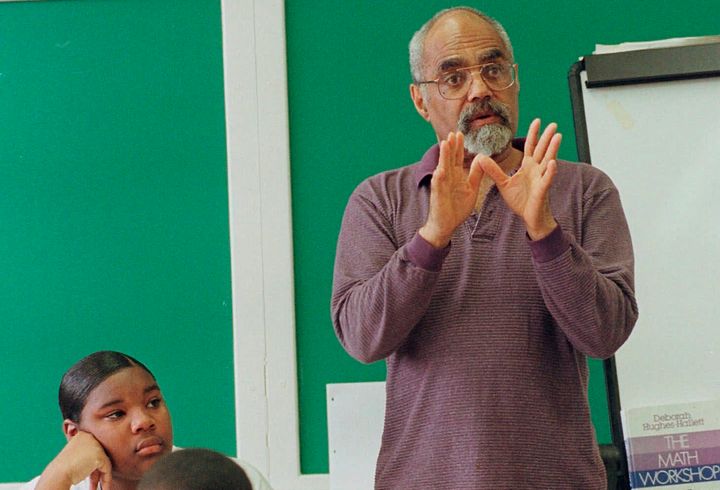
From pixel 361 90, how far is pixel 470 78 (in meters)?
1.11

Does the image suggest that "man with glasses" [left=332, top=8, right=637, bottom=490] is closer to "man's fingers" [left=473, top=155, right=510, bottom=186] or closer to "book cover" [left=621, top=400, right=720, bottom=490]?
"man's fingers" [left=473, top=155, right=510, bottom=186]

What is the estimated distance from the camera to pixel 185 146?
2859 mm

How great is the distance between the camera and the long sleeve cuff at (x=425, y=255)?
4.86 feet

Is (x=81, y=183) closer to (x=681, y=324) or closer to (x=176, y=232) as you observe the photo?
(x=176, y=232)

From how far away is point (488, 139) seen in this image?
1.72 meters

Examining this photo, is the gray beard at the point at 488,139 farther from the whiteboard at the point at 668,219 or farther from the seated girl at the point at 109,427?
the whiteboard at the point at 668,219

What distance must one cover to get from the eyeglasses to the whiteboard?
37.3 inches

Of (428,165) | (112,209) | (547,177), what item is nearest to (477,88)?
(428,165)

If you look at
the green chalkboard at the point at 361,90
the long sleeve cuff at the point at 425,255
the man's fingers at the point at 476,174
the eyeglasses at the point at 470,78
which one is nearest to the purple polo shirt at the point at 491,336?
the long sleeve cuff at the point at 425,255

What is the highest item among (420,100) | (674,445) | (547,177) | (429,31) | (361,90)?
(361,90)

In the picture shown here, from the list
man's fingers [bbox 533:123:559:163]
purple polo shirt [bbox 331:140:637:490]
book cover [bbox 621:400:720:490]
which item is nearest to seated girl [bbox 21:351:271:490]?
purple polo shirt [bbox 331:140:637:490]

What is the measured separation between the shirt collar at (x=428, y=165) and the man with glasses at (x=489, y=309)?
0.04m

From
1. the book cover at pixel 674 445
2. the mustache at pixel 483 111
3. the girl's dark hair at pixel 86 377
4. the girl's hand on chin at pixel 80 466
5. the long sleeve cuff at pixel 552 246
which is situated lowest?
the book cover at pixel 674 445

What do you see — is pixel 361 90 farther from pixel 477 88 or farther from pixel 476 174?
pixel 476 174
